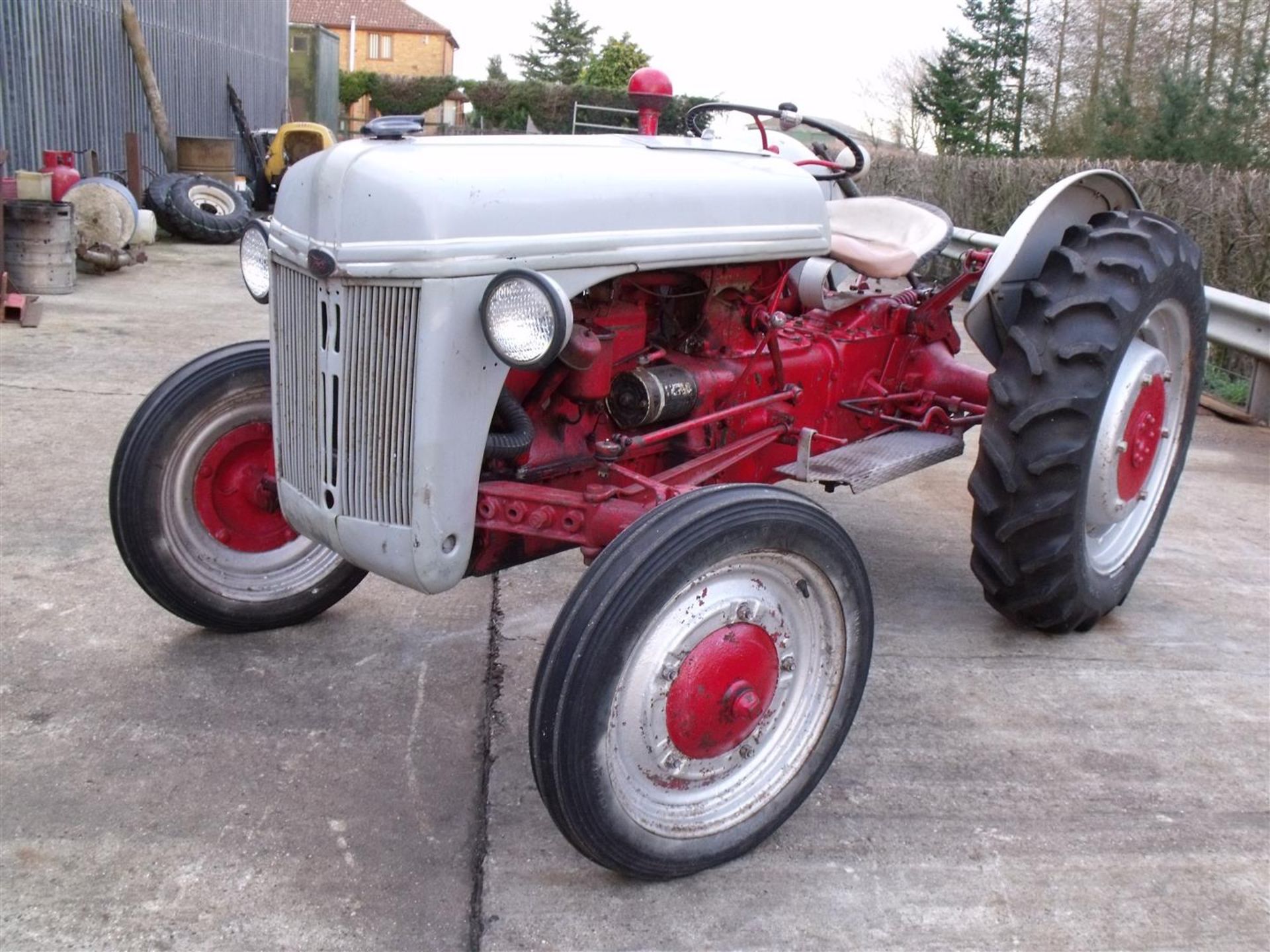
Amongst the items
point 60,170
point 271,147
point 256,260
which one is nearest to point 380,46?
point 271,147

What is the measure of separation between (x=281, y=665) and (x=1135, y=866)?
225 cm

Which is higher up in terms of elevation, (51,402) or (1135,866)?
(51,402)

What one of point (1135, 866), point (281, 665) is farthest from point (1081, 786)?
point (281, 665)

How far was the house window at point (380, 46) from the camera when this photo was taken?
71438mm

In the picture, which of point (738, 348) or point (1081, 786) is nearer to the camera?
point (1081, 786)

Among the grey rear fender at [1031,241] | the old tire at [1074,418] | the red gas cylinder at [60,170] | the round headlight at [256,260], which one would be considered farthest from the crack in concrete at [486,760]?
the red gas cylinder at [60,170]

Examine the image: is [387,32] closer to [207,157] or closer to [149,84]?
[207,157]

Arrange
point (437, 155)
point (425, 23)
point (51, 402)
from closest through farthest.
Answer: point (437, 155)
point (51, 402)
point (425, 23)

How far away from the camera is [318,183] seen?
8.22 ft

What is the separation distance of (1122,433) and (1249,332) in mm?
3495

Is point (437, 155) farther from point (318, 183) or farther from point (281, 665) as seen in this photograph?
point (281, 665)

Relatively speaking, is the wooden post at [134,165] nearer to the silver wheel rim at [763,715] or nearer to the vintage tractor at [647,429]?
the vintage tractor at [647,429]

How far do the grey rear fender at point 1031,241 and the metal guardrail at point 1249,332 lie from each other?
7.70ft

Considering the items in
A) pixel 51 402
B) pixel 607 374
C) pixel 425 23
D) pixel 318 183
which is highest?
pixel 425 23
